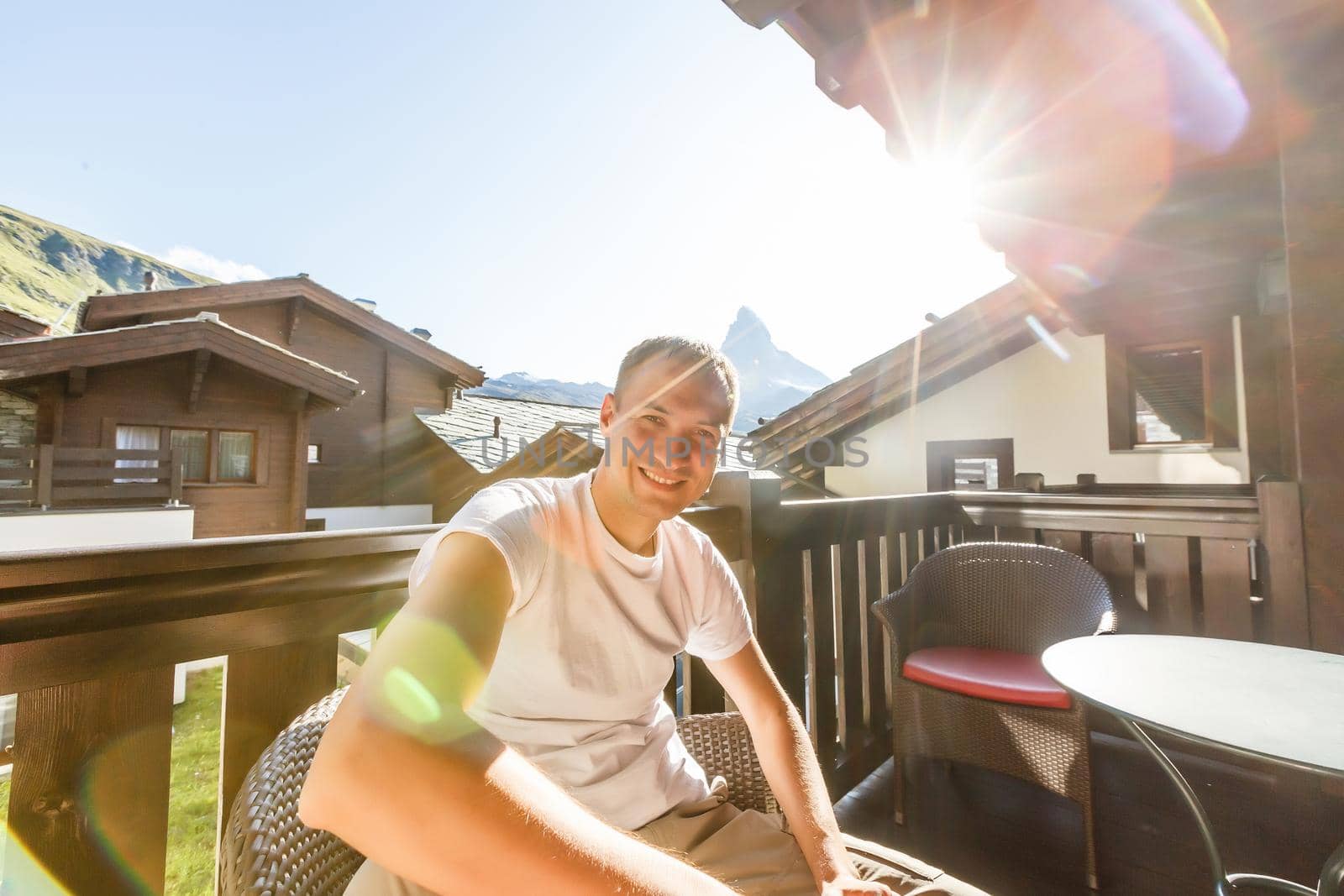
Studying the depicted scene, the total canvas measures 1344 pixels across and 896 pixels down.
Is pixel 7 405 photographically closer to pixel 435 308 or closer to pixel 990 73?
pixel 990 73

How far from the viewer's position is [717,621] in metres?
1.26

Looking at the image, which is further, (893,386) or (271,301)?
(271,301)

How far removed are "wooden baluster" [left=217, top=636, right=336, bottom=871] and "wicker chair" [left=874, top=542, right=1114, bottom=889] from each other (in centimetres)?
200

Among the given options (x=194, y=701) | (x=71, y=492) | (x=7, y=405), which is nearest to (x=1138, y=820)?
(x=194, y=701)

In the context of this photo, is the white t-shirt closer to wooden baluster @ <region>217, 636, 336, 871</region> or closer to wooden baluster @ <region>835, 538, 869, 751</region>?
wooden baluster @ <region>217, 636, 336, 871</region>

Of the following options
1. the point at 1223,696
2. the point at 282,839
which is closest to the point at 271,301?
the point at 282,839

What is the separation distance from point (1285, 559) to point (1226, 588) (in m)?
0.40

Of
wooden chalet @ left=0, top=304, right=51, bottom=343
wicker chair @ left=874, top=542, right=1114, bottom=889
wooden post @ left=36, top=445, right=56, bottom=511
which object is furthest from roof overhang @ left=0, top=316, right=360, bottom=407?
wicker chair @ left=874, top=542, right=1114, bottom=889

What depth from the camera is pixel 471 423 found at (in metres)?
16.9

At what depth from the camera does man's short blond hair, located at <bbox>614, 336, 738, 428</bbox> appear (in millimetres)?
1202

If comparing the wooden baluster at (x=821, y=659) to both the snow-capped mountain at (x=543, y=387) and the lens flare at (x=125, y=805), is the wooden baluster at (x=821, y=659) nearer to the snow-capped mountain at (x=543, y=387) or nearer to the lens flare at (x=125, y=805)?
the lens flare at (x=125, y=805)

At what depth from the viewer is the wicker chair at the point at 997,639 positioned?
2002 mm

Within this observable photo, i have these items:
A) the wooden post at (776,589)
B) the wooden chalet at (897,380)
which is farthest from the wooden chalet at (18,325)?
the wooden post at (776,589)

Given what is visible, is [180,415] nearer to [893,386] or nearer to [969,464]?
[893,386]
